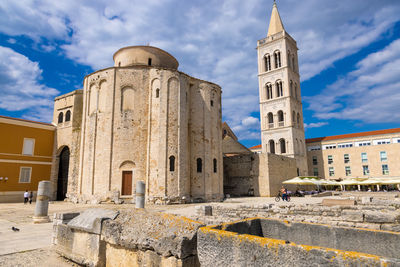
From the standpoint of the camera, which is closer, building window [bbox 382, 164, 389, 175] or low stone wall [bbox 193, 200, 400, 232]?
low stone wall [bbox 193, 200, 400, 232]

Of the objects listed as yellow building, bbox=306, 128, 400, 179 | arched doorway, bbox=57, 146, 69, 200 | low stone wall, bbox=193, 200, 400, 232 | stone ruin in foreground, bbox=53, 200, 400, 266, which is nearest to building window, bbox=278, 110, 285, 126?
yellow building, bbox=306, 128, 400, 179

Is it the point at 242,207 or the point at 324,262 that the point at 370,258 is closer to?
the point at 324,262

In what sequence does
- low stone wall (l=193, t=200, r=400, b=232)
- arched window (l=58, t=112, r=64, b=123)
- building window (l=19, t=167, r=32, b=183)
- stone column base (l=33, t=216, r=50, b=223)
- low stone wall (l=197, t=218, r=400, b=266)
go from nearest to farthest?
low stone wall (l=197, t=218, r=400, b=266) → low stone wall (l=193, t=200, r=400, b=232) → stone column base (l=33, t=216, r=50, b=223) → building window (l=19, t=167, r=32, b=183) → arched window (l=58, t=112, r=64, b=123)

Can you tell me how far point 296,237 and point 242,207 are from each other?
28.7 feet

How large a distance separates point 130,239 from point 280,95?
142 feet

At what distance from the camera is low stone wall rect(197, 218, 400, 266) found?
2.15m

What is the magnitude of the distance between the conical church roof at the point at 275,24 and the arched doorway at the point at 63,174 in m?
40.7

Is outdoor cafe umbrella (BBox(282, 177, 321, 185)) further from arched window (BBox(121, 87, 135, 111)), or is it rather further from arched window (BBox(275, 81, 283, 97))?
arched window (BBox(275, 81, 283, 97))

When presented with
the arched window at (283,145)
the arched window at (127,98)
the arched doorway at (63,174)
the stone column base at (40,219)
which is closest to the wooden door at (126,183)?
the arched window at (127,98)

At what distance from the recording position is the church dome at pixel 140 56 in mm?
24844

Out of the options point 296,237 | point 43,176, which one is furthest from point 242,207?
point 43,176

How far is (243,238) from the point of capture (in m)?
2.64

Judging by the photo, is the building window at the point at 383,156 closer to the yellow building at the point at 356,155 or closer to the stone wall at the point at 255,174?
the yellow building at the point at 356,155

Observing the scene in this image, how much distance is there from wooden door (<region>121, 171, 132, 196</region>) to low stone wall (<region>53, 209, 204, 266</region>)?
15.6 metres
